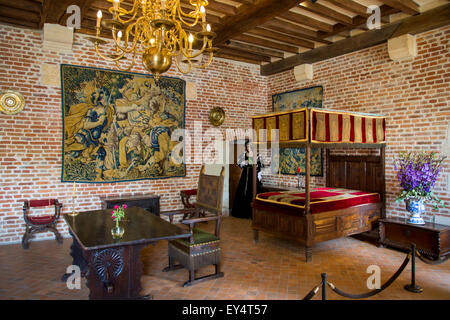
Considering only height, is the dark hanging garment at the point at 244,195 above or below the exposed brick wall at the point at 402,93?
below

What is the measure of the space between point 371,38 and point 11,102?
6.18 metres

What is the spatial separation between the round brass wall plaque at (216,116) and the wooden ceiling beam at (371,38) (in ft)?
5.57

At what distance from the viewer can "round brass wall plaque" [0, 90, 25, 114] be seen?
5051 mm

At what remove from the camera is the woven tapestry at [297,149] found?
6765 millimetres

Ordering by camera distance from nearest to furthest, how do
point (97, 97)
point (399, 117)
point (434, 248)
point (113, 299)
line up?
point (113, 299), point (434, 248), point (399, 117), point (97, 97)

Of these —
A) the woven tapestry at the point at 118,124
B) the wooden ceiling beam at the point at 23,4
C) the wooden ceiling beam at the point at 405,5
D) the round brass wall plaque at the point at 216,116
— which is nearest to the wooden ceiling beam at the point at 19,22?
the wooden ceiling beam at the point at 23,4

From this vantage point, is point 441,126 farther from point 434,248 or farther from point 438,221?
point 434,248

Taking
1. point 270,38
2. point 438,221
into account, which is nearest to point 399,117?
point 438,221

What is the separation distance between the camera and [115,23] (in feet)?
8.94

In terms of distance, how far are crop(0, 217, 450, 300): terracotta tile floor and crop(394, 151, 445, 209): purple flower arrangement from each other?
923mm

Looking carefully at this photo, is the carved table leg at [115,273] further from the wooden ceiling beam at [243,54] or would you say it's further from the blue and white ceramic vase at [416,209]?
the wooden ceiling beam at [243,54]

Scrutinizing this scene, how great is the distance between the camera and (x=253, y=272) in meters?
4.02

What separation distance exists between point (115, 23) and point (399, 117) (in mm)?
4768

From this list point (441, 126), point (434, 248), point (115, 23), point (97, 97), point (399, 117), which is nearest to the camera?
point (115, 23)
